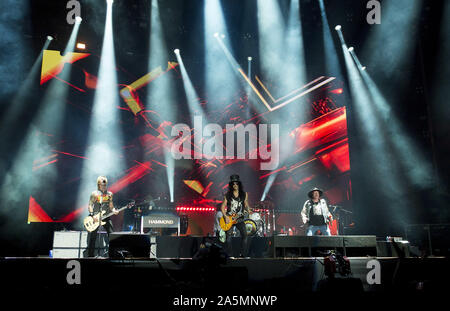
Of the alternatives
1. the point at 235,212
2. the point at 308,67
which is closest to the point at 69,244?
the point at 235,212

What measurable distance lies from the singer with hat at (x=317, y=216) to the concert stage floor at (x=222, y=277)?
1957 millimetres

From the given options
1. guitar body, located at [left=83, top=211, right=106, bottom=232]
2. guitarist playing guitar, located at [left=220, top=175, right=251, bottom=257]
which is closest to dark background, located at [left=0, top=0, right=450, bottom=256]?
guitar body, located at [left=83, top=211, right=106, bottom=232]

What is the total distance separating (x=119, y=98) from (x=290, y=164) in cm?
588

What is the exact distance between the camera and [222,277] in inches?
181

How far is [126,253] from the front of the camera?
6004 millimetres

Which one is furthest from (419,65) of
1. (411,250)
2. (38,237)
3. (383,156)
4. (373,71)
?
(38,237)

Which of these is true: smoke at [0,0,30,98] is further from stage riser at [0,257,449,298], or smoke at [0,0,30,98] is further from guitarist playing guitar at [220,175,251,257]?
guitarist playing guitar at [220,175,251,257]

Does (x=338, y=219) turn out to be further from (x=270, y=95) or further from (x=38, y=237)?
(x=38, y=237)

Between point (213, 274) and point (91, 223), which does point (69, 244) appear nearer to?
point (91, 223)

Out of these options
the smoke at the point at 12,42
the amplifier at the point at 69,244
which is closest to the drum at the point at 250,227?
the amplifier at the point at 69,244

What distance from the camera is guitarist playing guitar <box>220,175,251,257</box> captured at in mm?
6930

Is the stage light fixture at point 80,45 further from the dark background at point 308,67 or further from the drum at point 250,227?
the drum at point 250,227

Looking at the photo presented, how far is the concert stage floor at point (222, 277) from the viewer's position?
4.55 metres
